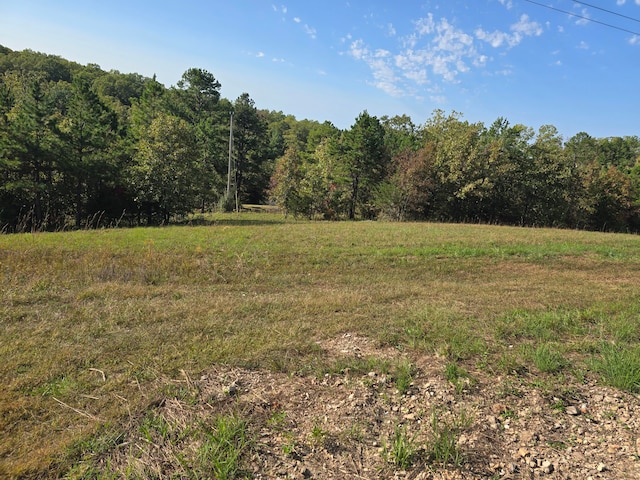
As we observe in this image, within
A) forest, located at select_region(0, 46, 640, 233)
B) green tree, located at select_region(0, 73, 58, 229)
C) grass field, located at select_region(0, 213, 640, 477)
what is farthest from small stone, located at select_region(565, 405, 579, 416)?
green tree, located at select_region(0, 73, 58, 229)

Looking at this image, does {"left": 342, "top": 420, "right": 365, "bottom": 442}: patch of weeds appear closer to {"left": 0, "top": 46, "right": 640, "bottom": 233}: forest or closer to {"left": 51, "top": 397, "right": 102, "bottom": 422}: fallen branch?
{"left": 51, "top": 397, "right": 102, "bottom": 422}: fallen branch

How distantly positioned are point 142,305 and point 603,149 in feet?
266

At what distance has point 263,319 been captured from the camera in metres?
4.82

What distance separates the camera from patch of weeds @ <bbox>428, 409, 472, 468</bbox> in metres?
2.27

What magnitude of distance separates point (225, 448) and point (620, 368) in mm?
3525

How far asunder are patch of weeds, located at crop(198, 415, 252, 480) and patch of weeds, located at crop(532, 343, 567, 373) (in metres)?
2.82

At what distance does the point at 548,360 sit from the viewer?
3426mm

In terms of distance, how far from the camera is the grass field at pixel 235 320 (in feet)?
9.39

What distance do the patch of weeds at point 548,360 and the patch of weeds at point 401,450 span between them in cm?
176

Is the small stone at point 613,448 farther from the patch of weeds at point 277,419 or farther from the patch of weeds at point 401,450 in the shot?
the patch of weeds at point 277,419

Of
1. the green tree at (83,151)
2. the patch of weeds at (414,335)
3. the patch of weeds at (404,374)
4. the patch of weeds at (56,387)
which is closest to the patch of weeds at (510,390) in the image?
the patch of weeds at (404,374)

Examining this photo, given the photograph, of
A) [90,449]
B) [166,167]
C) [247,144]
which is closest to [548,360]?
[90,449]

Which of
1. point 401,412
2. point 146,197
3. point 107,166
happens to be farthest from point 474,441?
point 107,166

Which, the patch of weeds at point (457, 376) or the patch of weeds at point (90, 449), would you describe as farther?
the patch of weeds at point (457, 376)
